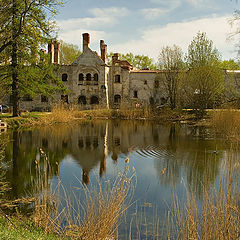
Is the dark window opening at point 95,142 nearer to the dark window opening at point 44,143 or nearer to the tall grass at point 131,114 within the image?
the dark window opening at point 44,143

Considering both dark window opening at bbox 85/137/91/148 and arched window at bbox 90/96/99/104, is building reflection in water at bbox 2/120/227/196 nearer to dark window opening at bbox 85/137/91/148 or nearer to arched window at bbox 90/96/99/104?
dark window opening at bbox 85/137/91/148

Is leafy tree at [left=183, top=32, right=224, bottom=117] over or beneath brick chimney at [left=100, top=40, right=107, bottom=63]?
beneath

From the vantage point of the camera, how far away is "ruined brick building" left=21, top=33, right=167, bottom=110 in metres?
35.6

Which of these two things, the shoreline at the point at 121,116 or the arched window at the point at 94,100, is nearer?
the shoreline at the point at 121,116

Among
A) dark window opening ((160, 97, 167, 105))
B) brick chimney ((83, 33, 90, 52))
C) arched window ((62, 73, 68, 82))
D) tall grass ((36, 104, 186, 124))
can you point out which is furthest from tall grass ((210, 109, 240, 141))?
arched window ((62, 73, 68, 82))

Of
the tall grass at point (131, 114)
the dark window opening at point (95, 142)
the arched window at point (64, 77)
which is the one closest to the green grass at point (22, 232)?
the dark window opening at point (95, 142)

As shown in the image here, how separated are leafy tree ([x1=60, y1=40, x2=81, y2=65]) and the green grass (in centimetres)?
4553

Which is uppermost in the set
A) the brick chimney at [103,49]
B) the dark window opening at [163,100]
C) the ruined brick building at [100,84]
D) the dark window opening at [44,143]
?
the brick chimney at [103,49]

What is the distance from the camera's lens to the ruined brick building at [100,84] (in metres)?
35.6

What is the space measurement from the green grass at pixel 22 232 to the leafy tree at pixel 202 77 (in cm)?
2270

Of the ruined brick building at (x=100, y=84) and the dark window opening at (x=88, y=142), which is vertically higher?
the ruined brick building at (x=100, y=84)

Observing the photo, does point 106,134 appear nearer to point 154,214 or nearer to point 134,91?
point 154,214

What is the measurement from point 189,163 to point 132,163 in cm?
207

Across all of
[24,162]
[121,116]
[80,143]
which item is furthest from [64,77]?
[24,162]
